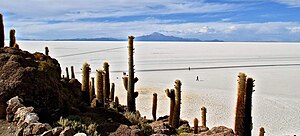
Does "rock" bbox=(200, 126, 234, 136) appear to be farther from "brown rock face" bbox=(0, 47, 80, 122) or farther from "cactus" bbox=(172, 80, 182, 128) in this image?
"cactus" bbox=(172, 80, 182, 128)

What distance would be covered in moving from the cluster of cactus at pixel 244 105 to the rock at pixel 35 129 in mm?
5413

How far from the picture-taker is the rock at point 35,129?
605 centimetres

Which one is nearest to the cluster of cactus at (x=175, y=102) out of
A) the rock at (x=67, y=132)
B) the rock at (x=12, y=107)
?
the rock at (x=12, y=107)

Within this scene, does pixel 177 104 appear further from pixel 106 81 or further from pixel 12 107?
pixel 12 107

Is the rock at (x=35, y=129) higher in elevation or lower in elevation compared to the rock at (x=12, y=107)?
lower

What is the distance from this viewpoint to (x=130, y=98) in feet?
44.9

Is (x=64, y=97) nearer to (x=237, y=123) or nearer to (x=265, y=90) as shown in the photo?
(x=237, y=123)

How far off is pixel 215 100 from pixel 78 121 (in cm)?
1584

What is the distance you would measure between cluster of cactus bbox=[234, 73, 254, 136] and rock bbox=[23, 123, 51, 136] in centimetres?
541

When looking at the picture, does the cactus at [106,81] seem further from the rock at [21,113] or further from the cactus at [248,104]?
the rock at [21,113]

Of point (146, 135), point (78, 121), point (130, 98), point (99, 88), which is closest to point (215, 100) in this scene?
point (130, 98)

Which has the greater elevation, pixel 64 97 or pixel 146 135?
pixel 64 97

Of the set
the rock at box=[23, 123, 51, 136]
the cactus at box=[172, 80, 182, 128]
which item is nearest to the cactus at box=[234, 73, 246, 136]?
the cactus at box=[172, 80, 182, 128]

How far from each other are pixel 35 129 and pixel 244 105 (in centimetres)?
569
